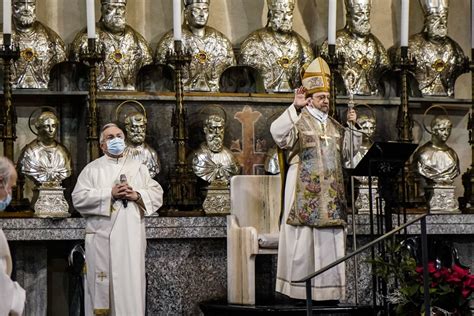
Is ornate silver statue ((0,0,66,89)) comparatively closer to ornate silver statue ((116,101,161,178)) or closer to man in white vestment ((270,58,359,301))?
ornate silver statue ((116,101,161,178))

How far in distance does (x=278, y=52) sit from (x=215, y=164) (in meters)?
1.13

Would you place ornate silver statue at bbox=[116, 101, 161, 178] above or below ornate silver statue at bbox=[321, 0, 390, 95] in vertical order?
below

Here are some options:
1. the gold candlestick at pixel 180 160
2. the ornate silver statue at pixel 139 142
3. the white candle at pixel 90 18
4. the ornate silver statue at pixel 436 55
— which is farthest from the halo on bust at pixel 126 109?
the ornate silver statue at pixel 436 55

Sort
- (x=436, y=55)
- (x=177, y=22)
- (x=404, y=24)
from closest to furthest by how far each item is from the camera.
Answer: (x=177, y=22) < (x=404, y=24) < (x=436, y=55)

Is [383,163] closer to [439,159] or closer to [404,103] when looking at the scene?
[404,103]

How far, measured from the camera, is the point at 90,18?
11031 millimetres

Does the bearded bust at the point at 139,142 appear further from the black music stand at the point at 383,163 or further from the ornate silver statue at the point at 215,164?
the black music stand at the point at 383,163

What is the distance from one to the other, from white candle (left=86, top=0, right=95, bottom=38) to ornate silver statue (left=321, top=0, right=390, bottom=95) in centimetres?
207

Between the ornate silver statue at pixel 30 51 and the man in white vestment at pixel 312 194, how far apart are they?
206 centimetres

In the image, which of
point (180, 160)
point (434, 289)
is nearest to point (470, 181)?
point (180, 160)

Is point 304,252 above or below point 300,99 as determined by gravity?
below

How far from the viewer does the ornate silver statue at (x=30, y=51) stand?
11.4m

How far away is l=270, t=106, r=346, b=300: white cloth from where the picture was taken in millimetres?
10219

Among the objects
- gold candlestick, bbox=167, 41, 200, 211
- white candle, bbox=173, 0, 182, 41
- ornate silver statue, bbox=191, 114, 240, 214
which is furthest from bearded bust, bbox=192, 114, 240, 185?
white candle, bbox=173, 0, 182, 41
